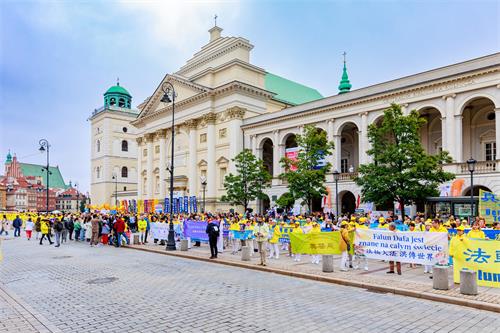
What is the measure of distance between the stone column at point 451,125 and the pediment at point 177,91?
1118 inches

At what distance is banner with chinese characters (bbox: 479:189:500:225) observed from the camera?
2067cm

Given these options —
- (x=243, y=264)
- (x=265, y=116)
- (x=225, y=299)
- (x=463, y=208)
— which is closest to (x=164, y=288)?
(x=225, y=299)

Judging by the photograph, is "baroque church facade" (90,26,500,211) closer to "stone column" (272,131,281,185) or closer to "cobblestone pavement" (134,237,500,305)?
"stone column" (272,131,281,185)

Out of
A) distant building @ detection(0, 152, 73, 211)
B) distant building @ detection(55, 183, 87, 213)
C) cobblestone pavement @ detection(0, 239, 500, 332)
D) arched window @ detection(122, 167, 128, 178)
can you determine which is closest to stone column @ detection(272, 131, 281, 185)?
cobblestone pavement @ detection(0, 239, 500, 332)

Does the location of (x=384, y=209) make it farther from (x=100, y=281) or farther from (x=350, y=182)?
(x=100, y=281)

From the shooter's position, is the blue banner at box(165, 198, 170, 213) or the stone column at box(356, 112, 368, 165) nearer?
the stone column at box(356, 112, 368, 165)

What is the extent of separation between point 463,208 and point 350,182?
11.7m

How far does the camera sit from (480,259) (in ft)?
36.2

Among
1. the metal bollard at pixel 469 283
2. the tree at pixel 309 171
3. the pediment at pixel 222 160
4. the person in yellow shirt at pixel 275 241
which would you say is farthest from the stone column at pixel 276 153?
the metal bollard at pixel 469 283

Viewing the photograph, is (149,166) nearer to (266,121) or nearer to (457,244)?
(266,121)

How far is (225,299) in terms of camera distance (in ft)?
32.4

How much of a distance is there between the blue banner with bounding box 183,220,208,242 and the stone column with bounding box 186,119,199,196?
90.8 ft

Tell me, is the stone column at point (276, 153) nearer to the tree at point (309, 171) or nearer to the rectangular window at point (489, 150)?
the tree at point (309, 171)

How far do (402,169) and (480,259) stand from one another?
13821mm
